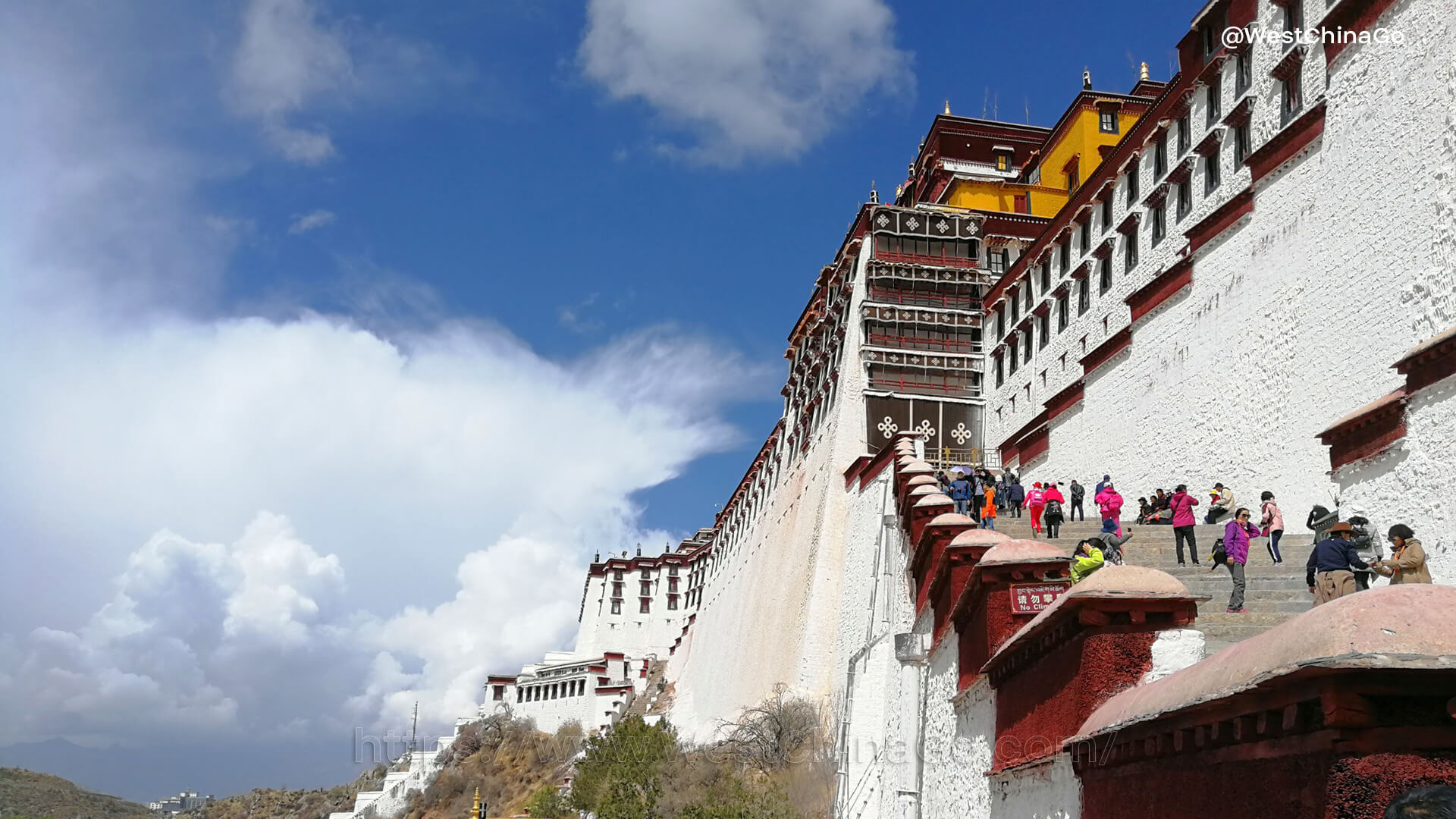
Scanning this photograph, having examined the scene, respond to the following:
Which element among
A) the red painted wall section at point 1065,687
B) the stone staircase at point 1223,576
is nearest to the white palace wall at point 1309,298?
the stone staircase at point 1223,576

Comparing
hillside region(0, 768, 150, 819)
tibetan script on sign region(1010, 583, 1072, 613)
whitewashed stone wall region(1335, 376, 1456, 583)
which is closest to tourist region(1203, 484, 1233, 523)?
whitewashed stone wall region(1335, 376, 1456, 583)

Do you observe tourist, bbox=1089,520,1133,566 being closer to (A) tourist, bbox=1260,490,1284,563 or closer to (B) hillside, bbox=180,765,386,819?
(A) tourist, bbox=1260,490,1284,563

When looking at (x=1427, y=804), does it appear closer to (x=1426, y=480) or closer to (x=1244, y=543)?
(x=1244, y=543)

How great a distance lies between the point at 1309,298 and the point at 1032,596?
12.3 metres

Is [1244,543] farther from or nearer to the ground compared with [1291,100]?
nearer to the ground

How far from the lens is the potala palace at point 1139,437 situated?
15.4 ft

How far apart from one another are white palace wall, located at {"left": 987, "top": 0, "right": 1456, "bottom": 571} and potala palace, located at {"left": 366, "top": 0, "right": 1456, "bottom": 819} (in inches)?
2.6

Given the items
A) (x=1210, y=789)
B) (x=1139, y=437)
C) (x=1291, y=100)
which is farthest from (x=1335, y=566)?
(x=1139, y=437)

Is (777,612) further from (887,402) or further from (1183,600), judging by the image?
(1183,600)

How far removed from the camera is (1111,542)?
14.1 meters

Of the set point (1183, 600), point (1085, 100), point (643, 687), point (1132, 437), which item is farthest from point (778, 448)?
point (1183, 600)

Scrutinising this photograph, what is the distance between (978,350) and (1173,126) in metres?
11.8

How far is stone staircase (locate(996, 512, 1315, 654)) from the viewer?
937cm

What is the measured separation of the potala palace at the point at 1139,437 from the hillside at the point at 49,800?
285 ft
